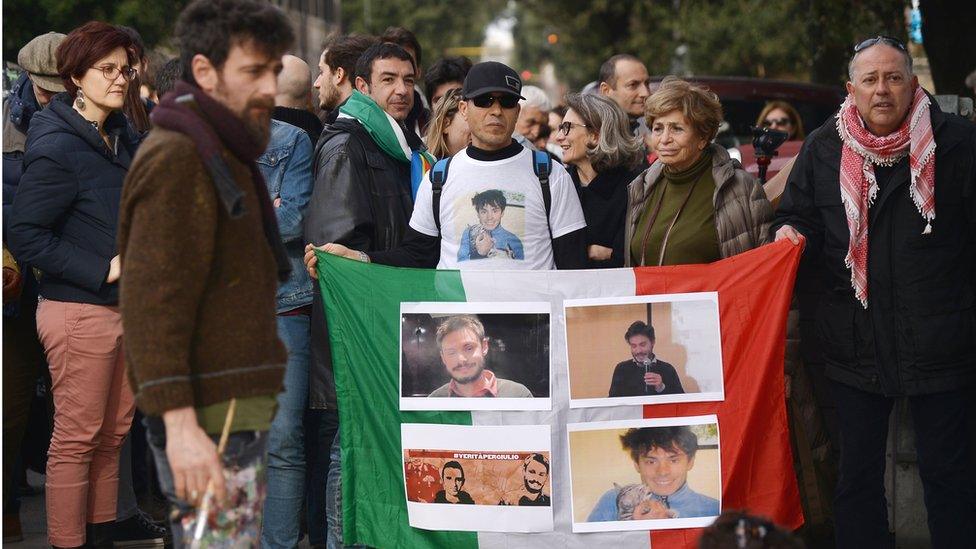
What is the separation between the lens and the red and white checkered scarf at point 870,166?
5.19m

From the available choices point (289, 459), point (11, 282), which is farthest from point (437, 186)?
point (11, 282)

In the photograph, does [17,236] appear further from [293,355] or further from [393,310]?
[393,310]

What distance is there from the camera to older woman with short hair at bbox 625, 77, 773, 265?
5.73 m

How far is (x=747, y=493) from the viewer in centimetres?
558

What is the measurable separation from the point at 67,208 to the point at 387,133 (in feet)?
4.73

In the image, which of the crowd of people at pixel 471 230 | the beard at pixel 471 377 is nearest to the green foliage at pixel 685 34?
the crowd of people at pixel 471 230

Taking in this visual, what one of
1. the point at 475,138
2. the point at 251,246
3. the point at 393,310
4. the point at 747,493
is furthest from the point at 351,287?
the point at 251,246

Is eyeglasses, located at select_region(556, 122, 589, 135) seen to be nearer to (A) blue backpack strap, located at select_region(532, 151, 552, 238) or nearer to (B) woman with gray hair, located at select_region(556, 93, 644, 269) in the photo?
(B) woman with gray hair, located at select_region(556, 93, 644, 269)

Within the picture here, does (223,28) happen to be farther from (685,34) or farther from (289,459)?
(685,34)

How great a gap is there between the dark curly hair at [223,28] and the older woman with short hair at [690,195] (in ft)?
8.83

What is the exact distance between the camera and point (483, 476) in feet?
18.1

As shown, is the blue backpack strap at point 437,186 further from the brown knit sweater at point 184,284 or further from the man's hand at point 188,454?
the man's hand at point 188,454

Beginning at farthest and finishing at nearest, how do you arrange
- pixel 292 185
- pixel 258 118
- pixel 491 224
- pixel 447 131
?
1. pixel 447 131
2. pixel 292 185
3. pixel 491 224
4. pixel 258 118

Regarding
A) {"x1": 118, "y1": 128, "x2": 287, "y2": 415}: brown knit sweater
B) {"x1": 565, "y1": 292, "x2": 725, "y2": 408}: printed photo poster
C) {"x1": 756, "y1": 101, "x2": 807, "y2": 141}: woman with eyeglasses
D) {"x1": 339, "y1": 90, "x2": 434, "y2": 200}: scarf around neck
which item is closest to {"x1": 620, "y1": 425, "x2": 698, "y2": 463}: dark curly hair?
{"x1": 565, "y1": 292, "x2": 725, "y2": 408}: printed photo poster
